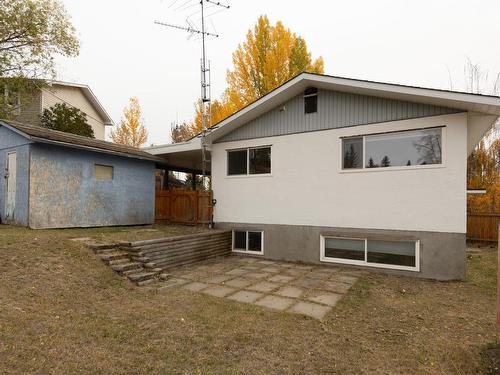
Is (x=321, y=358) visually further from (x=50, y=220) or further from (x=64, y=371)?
(x=50, y=220)

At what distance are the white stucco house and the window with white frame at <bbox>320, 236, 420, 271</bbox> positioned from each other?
28 mm

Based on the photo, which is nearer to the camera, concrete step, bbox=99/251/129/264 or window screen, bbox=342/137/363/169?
concrete step, bbox=99/251/129/264

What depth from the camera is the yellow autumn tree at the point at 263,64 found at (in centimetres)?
2058

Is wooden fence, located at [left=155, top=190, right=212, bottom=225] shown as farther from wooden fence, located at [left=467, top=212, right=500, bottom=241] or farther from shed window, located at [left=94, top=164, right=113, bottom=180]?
wooden fence, located at [left=467, top=212, right=500, bottom=241]

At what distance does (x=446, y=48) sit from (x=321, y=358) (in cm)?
2256

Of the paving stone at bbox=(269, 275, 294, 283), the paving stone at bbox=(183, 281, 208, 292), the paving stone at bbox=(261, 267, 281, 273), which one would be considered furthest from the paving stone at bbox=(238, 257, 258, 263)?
the paving stone at bbox=(183, 281, 208, 292)

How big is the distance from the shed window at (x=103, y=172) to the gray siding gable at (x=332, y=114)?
16.7 feet

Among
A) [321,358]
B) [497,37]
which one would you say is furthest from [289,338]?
[497,37]

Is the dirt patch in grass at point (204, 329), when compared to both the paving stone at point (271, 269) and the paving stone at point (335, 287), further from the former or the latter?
the paving stone at point (271, 269)

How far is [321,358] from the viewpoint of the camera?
358cm

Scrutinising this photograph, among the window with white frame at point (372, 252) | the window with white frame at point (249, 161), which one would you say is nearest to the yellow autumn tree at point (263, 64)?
the window with white frame at point (249, 161)

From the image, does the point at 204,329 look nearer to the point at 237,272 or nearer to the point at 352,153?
the point at 237,272

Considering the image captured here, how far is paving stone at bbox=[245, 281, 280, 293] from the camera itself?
6.41 metres

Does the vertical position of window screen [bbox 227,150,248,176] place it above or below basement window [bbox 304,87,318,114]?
below
